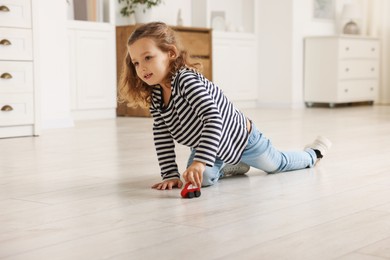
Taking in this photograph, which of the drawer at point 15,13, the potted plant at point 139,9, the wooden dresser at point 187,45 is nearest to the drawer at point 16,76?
the drawer at point 15,13

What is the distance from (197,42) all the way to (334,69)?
173 centimetres

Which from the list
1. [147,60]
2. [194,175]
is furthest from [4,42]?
[194,175]

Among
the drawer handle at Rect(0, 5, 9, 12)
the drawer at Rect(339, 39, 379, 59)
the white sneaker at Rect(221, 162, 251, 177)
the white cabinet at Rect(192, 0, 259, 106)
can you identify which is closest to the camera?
the white sneaker at Rect(221, 162, 251, 177)

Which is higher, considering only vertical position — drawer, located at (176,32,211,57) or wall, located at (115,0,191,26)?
wall, located at (115,0,191,26)

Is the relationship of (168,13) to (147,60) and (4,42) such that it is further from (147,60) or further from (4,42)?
(147,60)

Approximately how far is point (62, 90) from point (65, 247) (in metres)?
3.18

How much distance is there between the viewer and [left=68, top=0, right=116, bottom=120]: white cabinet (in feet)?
16.3

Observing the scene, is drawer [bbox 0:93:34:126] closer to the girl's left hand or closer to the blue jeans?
the blue jeans

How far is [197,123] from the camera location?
1923 millimetres

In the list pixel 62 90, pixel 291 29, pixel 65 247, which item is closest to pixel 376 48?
pixel 291 29

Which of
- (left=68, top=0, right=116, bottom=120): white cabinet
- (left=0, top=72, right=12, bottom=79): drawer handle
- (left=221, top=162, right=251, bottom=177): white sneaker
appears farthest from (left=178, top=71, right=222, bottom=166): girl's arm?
(left=68, top=0, right=116, bottom=120): white cabinet

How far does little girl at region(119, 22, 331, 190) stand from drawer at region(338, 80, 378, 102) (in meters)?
Result: 4.71

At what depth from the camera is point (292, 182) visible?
207 centimetres

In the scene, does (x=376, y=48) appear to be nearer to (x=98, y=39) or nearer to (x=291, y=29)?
(x=291, y=29)
